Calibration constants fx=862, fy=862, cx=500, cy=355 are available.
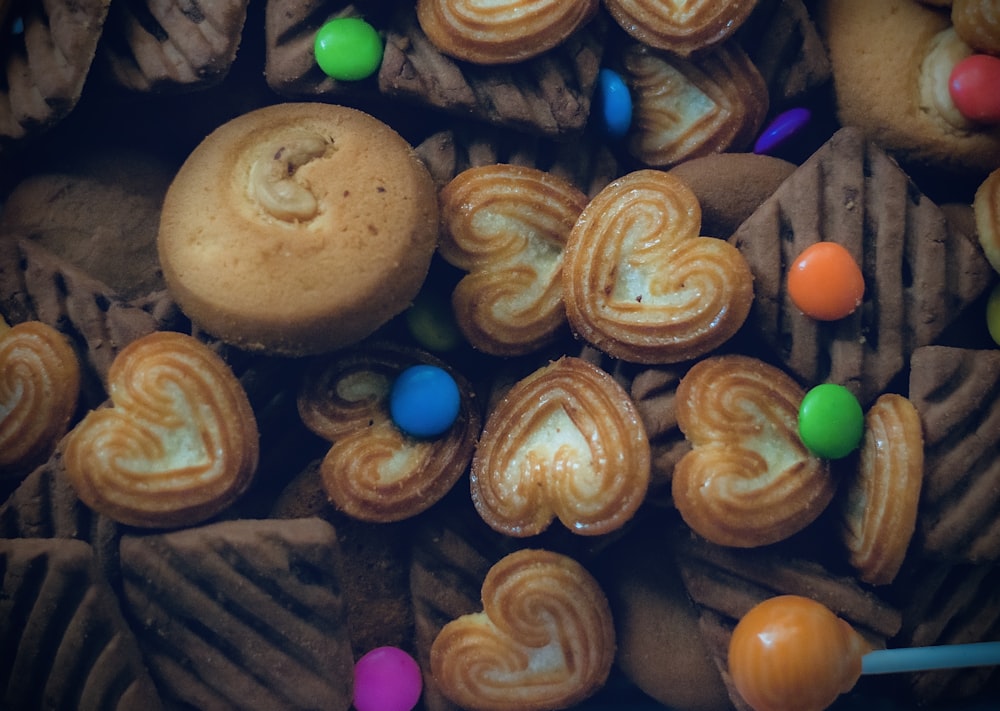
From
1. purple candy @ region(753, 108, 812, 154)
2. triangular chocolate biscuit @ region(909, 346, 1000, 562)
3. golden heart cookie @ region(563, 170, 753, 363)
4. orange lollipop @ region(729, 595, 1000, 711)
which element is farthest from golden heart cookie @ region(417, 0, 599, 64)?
orange lollipop @ region(729, 595, 1000, 711)

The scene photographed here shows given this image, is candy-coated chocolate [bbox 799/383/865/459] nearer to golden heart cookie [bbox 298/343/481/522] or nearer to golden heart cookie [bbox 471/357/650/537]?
golden heart cookie [bbox 471/357/650/537]

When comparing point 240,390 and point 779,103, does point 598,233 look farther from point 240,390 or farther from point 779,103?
point 240,390

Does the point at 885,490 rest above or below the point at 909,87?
below

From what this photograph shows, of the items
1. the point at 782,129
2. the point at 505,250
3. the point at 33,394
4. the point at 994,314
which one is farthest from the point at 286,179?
the point at 994,314

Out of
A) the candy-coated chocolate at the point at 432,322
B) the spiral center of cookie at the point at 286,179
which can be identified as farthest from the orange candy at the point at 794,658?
the spiral center of cookie at the point at 286,179

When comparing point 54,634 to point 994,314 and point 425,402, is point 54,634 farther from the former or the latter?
point 994,314

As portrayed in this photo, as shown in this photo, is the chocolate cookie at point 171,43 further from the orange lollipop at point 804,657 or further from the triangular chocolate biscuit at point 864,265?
the orange lollipop at point 804,657
